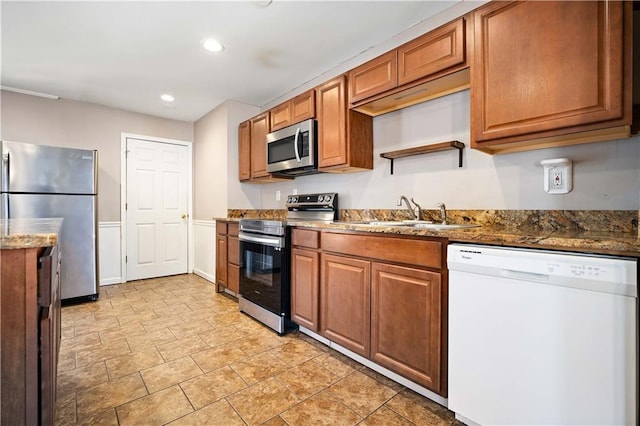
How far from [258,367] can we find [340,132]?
1847mm

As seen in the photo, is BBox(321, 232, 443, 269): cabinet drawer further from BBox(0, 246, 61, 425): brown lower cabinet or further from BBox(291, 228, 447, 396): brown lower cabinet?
BBox(0, 246, 61, 425): brown lower cabinet

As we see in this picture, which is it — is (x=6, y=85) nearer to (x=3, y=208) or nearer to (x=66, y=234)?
(x=3, y=208)

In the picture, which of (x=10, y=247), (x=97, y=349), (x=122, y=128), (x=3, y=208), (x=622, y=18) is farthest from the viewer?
(x=122, y=128)

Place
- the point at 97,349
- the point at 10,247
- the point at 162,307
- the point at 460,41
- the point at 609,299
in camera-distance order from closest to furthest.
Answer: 1. the point at 10,247
2. the point at 609,299
3. the point at 460,41
4. the point at 97,349
5. the point at 162,307

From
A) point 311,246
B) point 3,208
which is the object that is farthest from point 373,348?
point 3,208

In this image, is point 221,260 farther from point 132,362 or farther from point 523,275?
point 523,275

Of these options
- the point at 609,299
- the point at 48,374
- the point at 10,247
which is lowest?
the point at 48,374

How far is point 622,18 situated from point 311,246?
1.94 m

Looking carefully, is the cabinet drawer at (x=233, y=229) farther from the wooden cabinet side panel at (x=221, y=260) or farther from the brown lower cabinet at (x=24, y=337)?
the brown lower cabinet at (x=24, y=337)

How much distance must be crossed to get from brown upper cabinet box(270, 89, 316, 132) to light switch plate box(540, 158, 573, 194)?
71.3 inches

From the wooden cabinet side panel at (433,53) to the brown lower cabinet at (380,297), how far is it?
1065 millimetres

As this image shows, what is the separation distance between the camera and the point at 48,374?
1006mm

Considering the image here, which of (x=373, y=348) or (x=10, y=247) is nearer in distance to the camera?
(x=10, y=247)

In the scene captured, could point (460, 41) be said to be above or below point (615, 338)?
above
